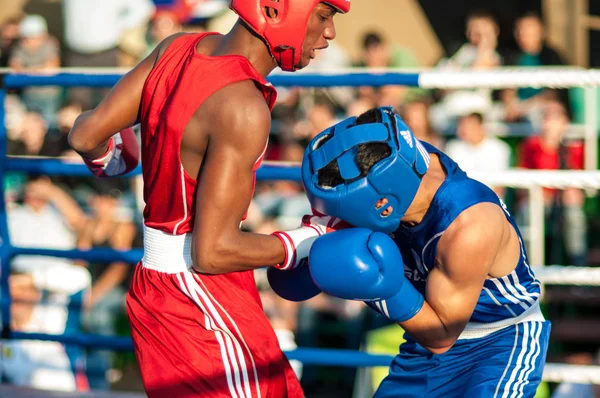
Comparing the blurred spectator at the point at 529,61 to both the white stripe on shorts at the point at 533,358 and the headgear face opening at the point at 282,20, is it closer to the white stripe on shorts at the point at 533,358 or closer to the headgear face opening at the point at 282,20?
the white stripe on shorts at the point at 533,358

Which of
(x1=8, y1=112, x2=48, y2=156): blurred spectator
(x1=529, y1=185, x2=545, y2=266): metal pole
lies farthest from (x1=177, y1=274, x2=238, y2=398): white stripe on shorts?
(x1=8, y1=112, x2=48, y2=156): blurred spectator

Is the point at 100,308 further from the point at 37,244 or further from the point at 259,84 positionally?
the point at 259,84

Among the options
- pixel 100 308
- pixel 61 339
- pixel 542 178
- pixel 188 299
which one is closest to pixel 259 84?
pixel 188 299

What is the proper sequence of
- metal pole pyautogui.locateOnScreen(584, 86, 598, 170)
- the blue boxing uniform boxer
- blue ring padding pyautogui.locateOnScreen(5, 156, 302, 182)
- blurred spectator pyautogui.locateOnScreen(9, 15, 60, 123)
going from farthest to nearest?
blurred spectator pyautogui.locateOnScreen(9, 15, 60, 123)
metal pole pyautogui.locateOnScreen(584, 86, 598, 170)
blue ring padding pyautogui.locateOnScreen(5, 156, 302, 182)
the blue boxing uniform boxer

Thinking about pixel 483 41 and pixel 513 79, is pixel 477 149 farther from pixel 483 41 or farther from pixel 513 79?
pixel 513 79

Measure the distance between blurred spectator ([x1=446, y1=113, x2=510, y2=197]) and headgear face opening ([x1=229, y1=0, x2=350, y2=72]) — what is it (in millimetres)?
3359

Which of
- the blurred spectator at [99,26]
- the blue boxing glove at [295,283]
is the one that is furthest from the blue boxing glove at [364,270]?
the blurred spectator at [99,26]

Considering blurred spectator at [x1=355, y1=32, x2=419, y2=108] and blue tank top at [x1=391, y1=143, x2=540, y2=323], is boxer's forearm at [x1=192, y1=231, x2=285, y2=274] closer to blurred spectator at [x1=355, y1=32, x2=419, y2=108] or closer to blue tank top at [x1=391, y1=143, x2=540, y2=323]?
blue tank top at [x1=391, y1=143, x2=540, y2=323]

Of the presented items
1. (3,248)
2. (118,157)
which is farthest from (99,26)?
(118,157)

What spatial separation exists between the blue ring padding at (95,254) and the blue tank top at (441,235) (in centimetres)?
132

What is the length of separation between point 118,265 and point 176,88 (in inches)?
152

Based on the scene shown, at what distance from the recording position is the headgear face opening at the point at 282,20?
2295 mm

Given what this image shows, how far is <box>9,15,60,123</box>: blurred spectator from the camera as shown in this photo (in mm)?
7027

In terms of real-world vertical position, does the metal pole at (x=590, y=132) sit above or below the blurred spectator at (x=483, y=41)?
below
